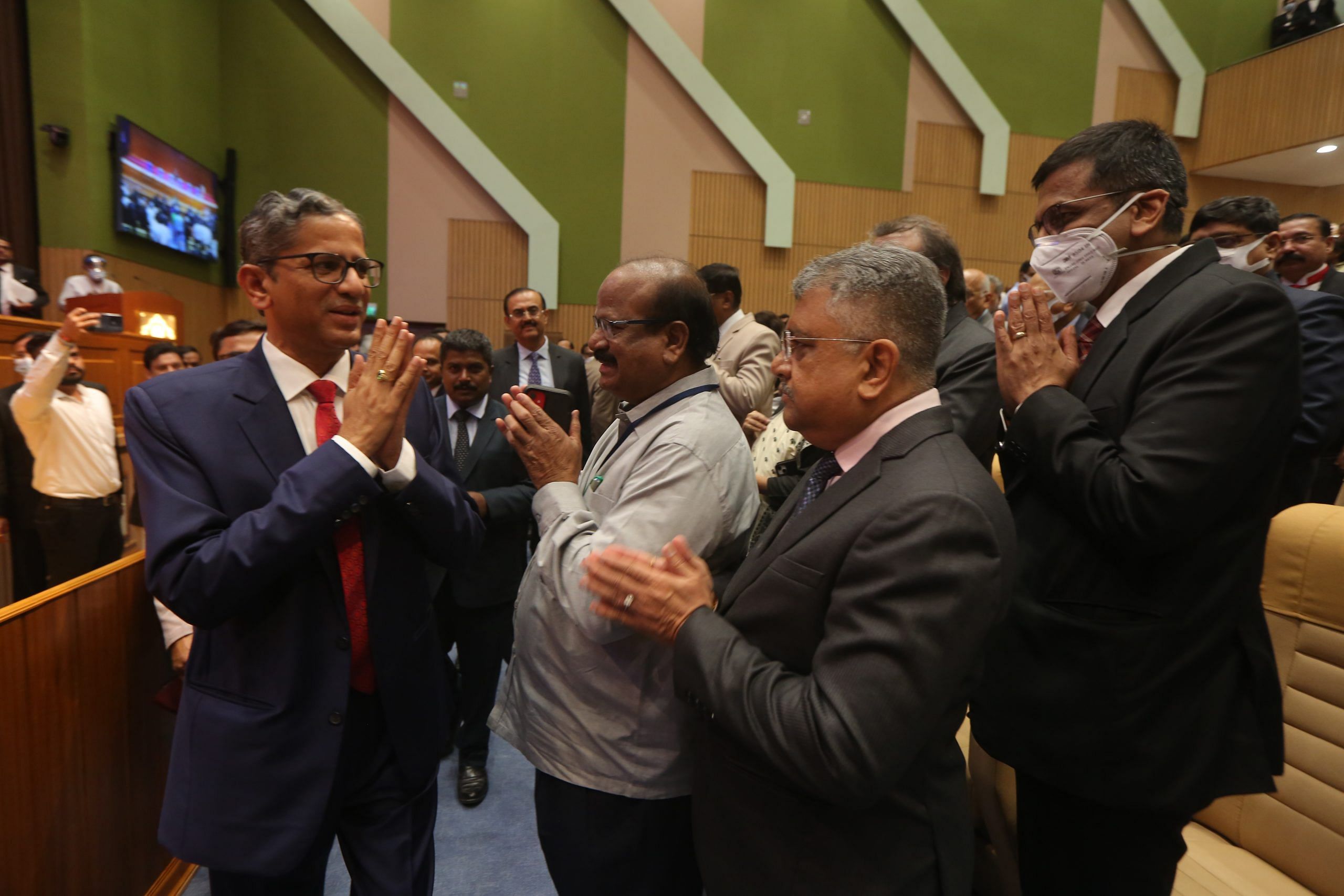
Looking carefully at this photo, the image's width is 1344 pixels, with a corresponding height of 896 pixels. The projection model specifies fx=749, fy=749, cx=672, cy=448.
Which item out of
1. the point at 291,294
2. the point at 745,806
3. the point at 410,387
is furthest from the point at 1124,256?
the point at 291,294

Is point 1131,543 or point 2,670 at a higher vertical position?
point 1131,543

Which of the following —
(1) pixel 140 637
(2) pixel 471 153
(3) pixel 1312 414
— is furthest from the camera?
(2) pixel 471 153

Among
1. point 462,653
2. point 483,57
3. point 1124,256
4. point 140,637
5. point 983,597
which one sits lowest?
point 462,653

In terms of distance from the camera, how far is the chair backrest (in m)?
1.59

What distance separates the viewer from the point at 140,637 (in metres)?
2.08

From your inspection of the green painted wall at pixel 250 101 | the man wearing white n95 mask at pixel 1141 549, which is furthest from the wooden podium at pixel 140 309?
the man wearing white n95 mask at pixel 1141 549

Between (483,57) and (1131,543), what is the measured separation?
34.0ft

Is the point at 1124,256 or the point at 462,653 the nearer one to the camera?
the point at 1124,256

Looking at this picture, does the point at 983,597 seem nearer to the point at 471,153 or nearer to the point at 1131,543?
the point at 1131,543

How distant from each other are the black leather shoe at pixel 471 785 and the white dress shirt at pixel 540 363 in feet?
6.16

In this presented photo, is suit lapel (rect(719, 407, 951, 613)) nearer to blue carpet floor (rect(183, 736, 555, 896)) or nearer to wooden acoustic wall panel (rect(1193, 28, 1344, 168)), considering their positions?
blue carpet floor (rect(183, 736, 555, 896))

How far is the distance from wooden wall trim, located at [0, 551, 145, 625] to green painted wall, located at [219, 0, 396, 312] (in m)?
8.22

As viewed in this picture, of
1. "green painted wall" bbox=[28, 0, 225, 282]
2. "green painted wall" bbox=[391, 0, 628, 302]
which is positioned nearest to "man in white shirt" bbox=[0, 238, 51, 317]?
"green painted wall" bbox=[28, 0, 225, 282]

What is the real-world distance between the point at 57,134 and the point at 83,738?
8.34 metres
